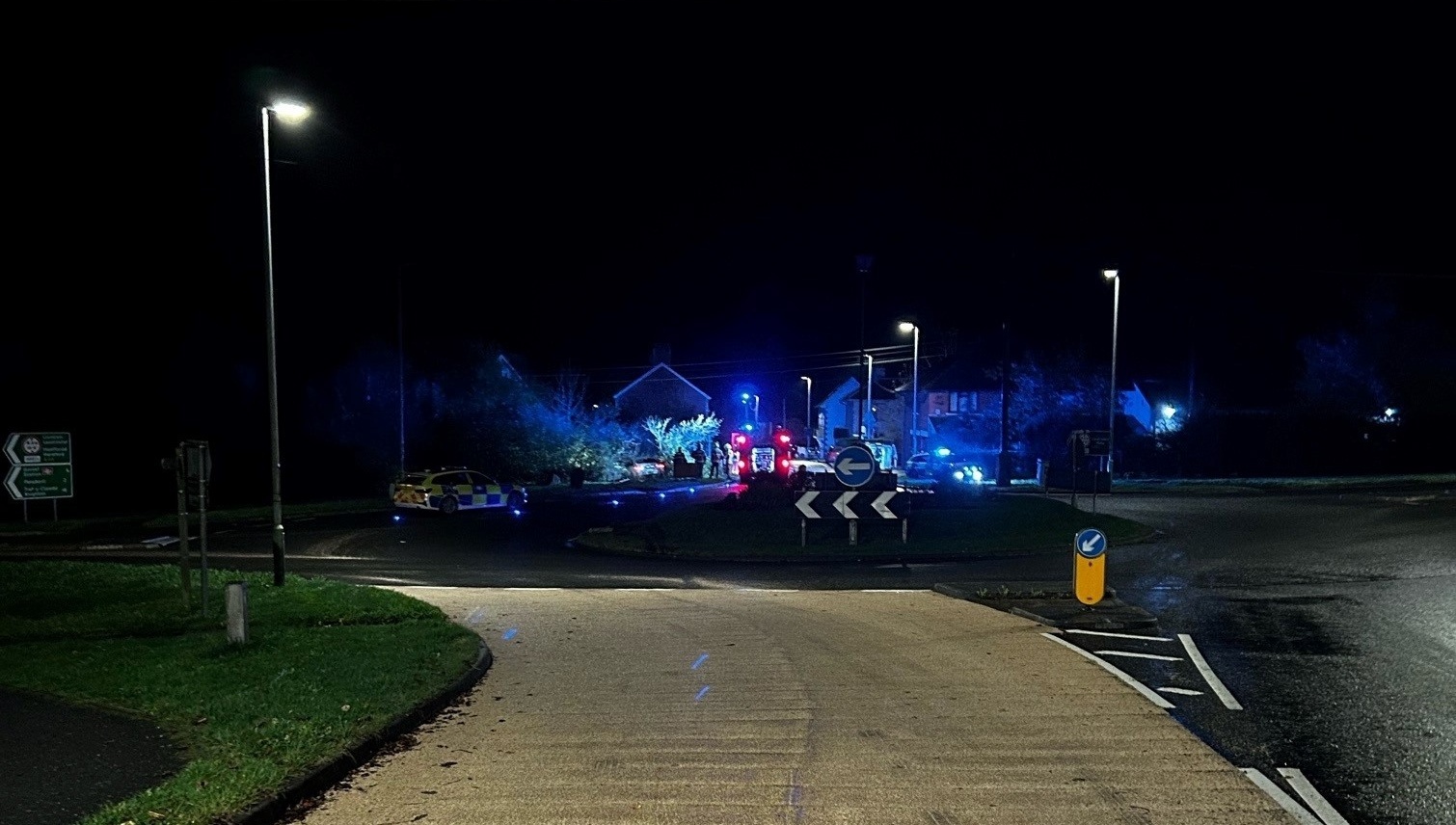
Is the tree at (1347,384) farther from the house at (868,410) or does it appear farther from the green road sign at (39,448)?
the green road sign at (39,448)

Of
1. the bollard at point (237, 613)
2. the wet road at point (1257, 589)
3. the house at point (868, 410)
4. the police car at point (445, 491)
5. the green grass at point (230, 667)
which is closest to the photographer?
the green grass at point (230, 667)

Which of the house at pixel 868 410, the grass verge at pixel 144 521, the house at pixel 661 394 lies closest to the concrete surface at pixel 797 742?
the grass verge at pixel 144 521

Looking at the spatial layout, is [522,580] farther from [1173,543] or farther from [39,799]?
[1173,543]

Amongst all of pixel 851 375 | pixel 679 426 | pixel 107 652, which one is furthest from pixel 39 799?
pixel 851 375

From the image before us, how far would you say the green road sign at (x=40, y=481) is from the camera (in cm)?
1496

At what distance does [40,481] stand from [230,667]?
885cm

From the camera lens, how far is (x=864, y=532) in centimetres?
2322

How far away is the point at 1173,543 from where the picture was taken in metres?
22.4

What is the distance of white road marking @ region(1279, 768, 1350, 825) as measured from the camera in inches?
222

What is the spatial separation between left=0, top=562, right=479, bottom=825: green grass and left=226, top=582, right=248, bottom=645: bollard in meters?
0.11

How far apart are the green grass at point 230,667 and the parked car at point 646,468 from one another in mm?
39118

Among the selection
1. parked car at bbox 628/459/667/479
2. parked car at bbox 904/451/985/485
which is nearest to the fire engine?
parked car at bbox 904/451/985/485

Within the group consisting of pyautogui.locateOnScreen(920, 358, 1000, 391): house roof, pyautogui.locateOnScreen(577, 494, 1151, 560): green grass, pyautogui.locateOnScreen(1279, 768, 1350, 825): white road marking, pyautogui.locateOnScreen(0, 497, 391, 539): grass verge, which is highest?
pyautogui.locateOnScreen(920, 358, 1000, 391): house roof

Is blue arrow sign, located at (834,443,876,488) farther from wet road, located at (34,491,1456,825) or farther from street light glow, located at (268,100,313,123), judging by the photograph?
street light glow, located at (268,100,313,123)
